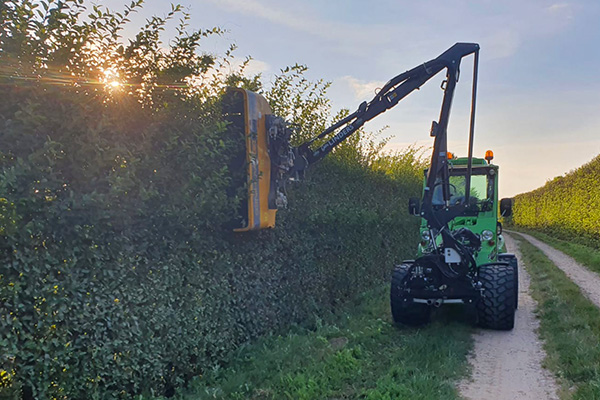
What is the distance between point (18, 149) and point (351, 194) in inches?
275

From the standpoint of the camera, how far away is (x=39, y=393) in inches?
125

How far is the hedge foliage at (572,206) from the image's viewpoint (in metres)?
25.2

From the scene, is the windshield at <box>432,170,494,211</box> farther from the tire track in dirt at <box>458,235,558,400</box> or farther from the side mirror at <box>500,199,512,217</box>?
the tire track in dirt at <box>458,235,558,400</box>

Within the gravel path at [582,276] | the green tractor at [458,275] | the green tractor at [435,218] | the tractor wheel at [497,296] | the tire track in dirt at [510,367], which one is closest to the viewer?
the tire track in dirt at [510,367]

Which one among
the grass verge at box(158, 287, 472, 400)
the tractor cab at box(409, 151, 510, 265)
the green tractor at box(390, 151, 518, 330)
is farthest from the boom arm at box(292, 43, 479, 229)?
the grass verge at box(158, 287, 472, 400)

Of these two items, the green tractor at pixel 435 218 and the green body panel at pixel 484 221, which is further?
the green body panel at pixel 484 221

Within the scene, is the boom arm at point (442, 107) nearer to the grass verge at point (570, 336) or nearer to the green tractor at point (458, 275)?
the green tractor at point (458, 275)

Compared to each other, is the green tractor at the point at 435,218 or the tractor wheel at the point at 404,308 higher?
the green tractor at the point at 435,218

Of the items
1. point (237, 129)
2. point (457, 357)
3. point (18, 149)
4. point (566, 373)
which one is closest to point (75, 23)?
point (18, 149)

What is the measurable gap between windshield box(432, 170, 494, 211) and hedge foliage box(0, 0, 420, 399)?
3470 mm

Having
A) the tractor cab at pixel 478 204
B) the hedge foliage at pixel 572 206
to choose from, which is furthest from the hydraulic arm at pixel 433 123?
the hedge foliage at pixel 572 206

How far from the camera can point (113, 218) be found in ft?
12.5

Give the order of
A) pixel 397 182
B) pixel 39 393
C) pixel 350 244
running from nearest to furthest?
pixel 39 393 < pixel 350 244 < pixel 397 182

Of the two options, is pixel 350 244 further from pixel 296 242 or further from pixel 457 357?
pixel 457 357
